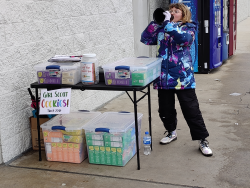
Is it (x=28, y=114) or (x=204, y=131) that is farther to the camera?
(x=28, y=114)

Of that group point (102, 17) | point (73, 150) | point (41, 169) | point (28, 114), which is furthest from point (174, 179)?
point (102, 17)

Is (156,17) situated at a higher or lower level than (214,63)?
higher

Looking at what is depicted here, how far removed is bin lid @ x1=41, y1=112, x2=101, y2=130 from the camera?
14.2 ft

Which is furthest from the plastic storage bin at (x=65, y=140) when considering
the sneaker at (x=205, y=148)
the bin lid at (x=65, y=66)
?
the sneaker at (x=205, y=148)

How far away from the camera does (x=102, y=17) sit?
21.0ft

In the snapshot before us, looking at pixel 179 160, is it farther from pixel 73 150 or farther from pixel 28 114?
pixel 28 114

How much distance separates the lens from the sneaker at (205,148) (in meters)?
4.38

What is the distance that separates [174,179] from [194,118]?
2.70ft

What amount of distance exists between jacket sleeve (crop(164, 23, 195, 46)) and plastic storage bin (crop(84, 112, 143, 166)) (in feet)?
3.37

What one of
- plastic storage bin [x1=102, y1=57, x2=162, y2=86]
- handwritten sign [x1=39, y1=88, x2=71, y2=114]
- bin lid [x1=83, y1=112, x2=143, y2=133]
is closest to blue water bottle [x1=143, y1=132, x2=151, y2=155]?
bin lid [x1=83, y1=112, x2=143, y2=133]

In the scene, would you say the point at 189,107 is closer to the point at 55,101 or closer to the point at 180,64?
the point at 180,64

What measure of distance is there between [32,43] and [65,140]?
1.30 m

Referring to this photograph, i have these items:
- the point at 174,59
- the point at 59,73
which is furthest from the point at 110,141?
the point at 174,59

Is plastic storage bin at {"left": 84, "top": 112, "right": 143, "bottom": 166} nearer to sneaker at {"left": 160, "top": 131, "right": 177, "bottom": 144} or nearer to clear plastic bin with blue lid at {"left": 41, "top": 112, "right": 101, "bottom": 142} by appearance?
clear plastic bin with blue lid at {"left": 41, "top": 112, "right": 101, "bottom": 142}
